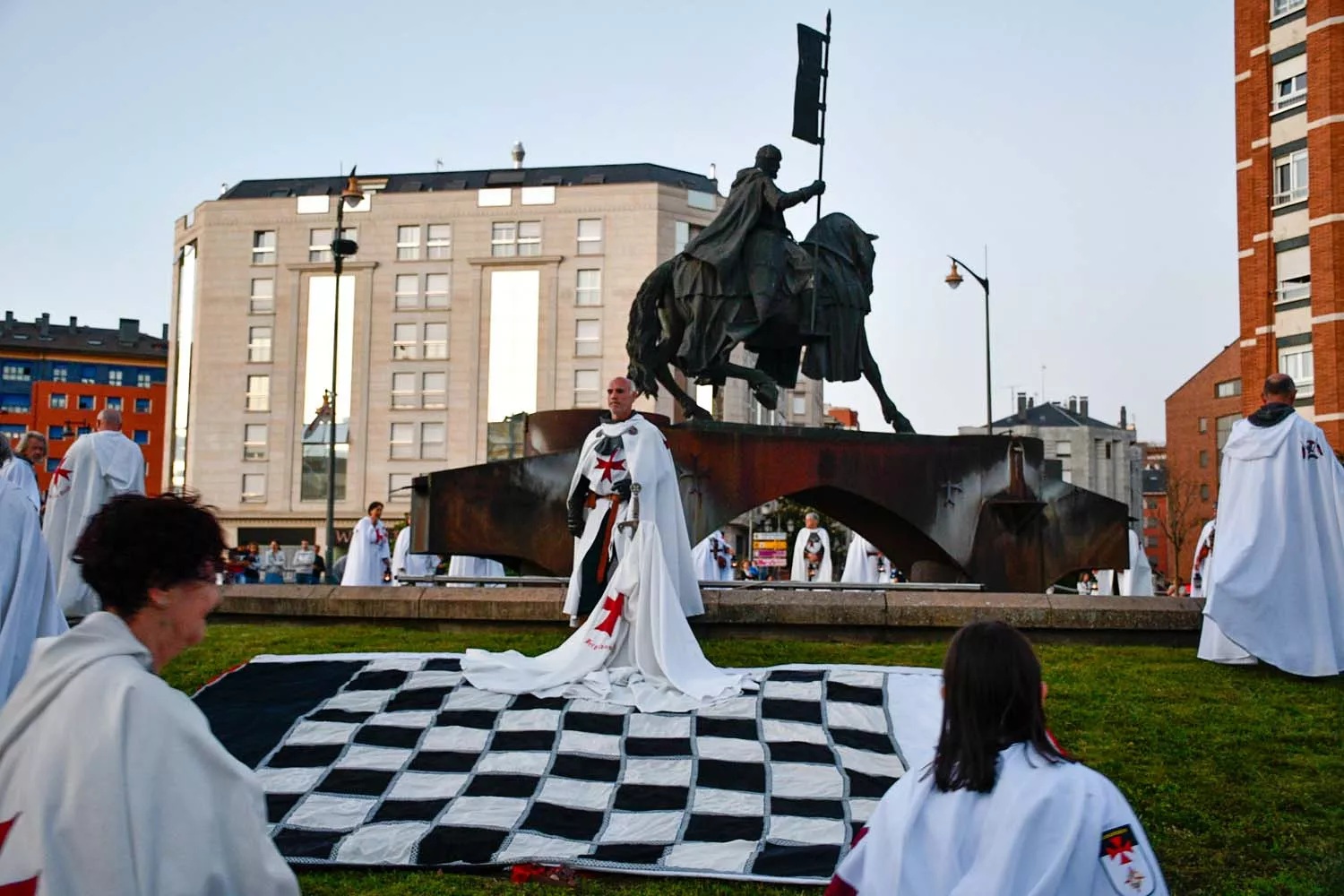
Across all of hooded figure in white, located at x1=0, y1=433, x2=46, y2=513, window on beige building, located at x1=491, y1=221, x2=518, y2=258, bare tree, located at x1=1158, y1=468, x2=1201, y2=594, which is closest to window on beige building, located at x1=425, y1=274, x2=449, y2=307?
window on beige building, located at x1=491, y1=221, x2=518, y2=258

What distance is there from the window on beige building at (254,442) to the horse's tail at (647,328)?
6662 centimetres

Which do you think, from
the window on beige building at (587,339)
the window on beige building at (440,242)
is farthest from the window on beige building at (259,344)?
the window on beige building at (587,339)

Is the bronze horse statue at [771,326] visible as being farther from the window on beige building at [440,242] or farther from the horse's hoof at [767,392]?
the window on beige building at [440,242]

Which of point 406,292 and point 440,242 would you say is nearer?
point 406,292

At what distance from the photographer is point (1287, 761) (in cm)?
766

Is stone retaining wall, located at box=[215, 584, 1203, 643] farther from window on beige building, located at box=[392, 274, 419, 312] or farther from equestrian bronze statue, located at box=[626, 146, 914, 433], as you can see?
window on beige building, located at box=[392, 274, 419, 312]

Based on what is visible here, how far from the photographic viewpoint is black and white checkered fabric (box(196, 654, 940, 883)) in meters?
6.43

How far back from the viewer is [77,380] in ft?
404

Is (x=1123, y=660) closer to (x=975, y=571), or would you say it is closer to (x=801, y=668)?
(x=801, y=668)

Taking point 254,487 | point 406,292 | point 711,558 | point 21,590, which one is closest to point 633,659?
point 21,590

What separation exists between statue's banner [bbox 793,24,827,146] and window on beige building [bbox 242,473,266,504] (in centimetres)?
6710

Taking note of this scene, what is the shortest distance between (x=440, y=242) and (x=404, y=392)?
908cm

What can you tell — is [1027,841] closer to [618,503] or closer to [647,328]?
[618,503]

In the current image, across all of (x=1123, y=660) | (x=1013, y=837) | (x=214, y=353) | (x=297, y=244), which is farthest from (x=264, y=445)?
(x=1013, y=837)
